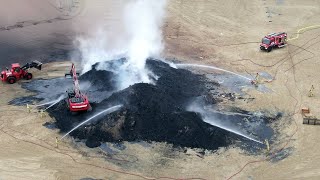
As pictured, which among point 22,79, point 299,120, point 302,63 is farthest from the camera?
point 302,63

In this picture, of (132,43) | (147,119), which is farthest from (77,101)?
(132,43)

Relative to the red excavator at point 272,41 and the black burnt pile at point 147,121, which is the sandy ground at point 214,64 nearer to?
the red excavator at point 272,41

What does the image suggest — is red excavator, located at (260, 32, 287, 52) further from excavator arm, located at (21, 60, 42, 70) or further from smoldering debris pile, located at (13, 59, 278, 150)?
excavator arm, located at (21, 60, 42, 70)

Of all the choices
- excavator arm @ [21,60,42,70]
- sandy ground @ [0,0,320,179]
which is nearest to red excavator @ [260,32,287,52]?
sandy ground @ [0,0,320,179]

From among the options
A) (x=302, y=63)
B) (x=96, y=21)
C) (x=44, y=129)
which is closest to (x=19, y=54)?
(x=96, y=21)

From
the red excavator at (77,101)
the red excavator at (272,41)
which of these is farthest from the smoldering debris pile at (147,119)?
the red excavator at (272,41)

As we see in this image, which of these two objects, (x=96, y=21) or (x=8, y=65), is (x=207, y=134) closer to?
(x=8, y=65)

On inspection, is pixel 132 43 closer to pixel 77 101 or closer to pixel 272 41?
pixel 77 101
